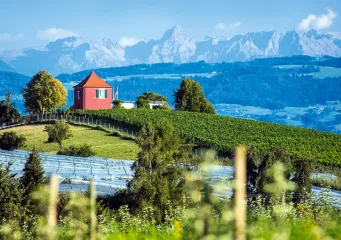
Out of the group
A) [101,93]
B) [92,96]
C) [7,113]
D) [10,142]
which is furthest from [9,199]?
[101,93]

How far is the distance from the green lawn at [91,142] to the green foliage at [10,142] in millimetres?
895

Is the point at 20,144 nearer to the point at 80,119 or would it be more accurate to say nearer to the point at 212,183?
the point at 80,119

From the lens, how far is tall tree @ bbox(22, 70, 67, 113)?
6775 centimetres

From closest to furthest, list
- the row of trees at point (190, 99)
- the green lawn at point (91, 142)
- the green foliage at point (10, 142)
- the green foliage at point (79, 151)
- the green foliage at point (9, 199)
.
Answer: the green foliage at point (9, 199)
the green foliage at point (79, 151)
the green foliage at point (10, 142)
the green lawn at point (91, 142)
the row of trees at point (190, 99)

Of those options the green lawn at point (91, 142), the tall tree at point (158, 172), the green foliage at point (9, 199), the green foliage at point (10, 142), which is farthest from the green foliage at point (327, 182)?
the green foliage at point (10, 142)

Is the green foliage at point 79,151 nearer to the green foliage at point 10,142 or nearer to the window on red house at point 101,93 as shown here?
the green foliage at point 10,142

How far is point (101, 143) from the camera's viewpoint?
1946 inches

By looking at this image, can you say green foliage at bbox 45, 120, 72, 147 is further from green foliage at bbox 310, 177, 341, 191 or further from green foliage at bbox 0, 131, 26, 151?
green foliage at bbox 310, 177, 341, 191

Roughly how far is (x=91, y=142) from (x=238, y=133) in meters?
17.3

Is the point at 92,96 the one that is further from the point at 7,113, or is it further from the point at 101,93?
the point at 7,113

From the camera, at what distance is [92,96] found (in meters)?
69.4

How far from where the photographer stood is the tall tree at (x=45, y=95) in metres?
67.8

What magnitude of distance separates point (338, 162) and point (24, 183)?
3216cm

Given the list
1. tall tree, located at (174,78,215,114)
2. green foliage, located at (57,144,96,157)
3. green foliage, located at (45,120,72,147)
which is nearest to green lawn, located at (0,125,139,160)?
green foliage, located at (45,120,72,147)
